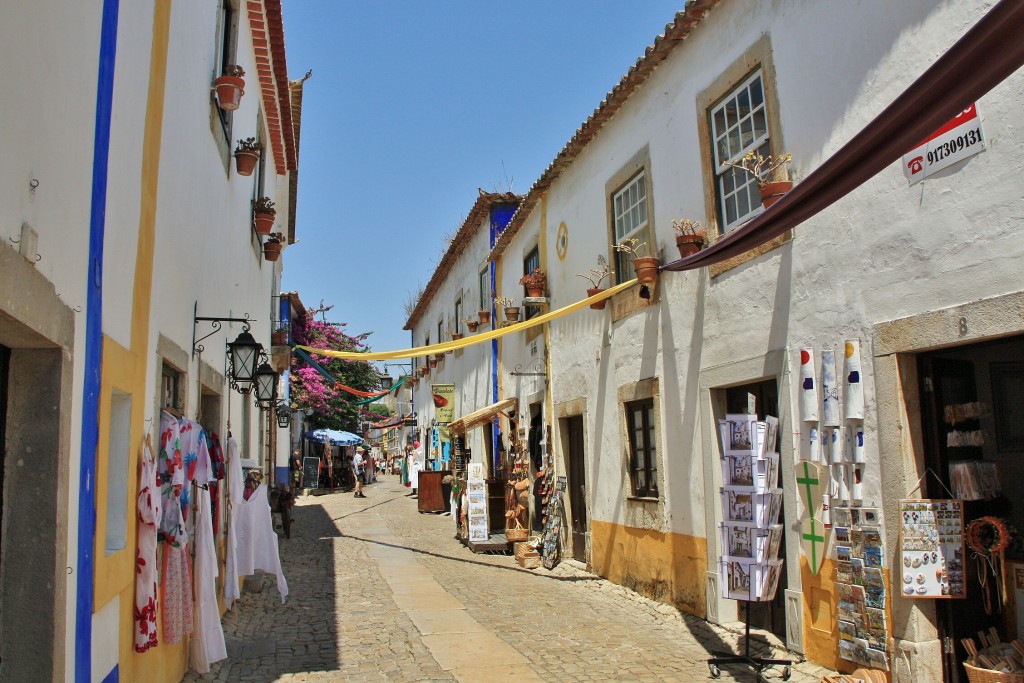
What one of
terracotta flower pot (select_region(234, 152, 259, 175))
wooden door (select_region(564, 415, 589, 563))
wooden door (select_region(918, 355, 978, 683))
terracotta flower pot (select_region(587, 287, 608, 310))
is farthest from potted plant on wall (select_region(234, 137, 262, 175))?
wooden door (select_region(918, 355, 978, 683))

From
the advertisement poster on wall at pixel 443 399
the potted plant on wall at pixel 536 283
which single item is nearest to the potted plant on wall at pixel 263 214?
the potted plant on wall at pixel 536 283

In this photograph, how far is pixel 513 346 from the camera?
15.1 m

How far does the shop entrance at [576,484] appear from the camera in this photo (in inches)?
459

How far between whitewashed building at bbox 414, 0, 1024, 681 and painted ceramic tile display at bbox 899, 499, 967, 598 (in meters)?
0.03

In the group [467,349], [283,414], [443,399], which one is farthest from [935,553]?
[443,399]

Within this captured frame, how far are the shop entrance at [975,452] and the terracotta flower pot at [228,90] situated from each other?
5.90m

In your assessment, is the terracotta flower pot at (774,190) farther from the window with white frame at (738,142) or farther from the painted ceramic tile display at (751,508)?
the painted ceramic tile display at (751,508)

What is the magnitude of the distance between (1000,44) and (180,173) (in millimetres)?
5087

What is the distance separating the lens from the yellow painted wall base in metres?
7.79

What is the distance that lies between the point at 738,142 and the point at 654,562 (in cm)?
428

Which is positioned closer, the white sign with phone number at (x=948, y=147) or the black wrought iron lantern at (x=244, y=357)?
the white sign with phone number at (x=948, y=147)

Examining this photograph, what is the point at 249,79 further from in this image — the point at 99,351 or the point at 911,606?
the point at 911,606

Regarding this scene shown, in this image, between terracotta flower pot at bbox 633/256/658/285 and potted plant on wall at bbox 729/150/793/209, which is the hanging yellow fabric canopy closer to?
terracotta flower pot at bbox 633/256/658/285

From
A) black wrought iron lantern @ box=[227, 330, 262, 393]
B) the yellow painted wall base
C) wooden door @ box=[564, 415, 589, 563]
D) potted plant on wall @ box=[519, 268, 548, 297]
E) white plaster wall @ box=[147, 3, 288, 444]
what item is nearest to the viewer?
white plaster wall @ box=[147, 3, 288, 444]
